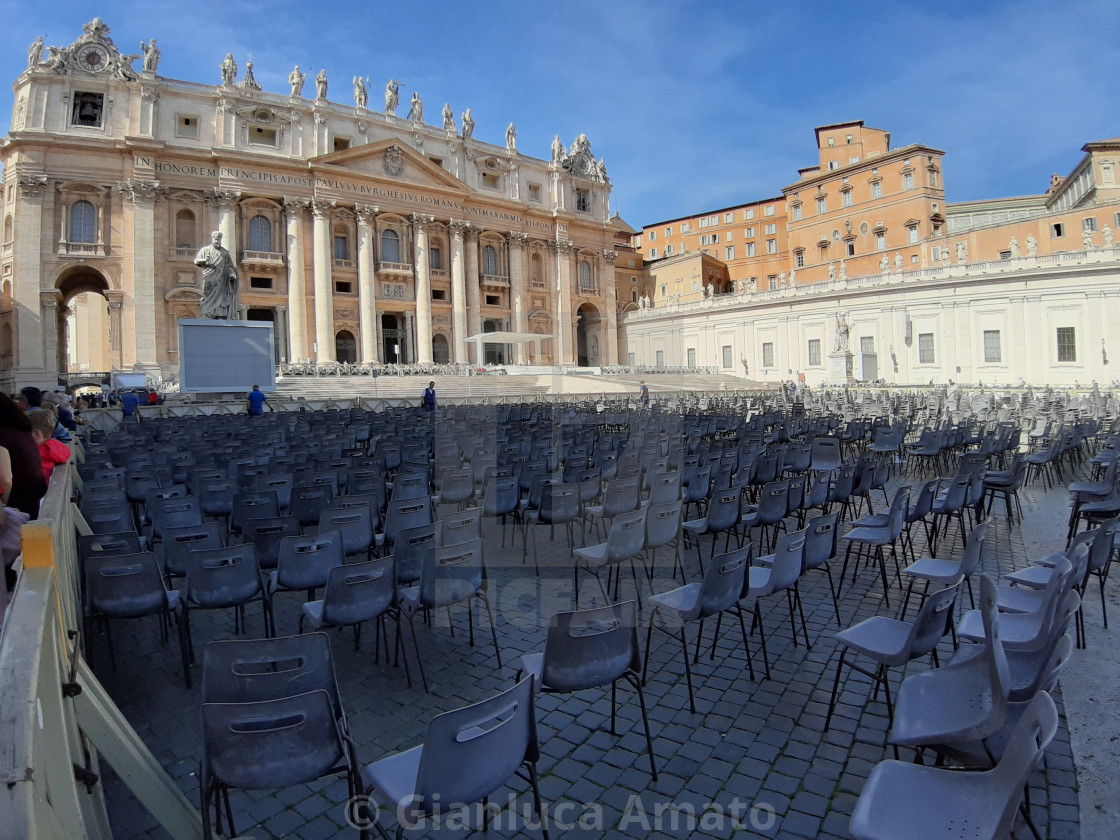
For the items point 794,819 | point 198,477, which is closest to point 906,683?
point 794,819

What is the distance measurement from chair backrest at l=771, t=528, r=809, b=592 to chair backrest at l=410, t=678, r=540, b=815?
2.49m

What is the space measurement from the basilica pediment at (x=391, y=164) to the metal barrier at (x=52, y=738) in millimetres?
44609

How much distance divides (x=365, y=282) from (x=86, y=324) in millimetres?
24954

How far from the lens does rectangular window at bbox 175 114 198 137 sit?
38250 millimetres

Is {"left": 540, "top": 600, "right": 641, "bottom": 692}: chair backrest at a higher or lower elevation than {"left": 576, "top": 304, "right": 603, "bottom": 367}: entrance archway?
lower

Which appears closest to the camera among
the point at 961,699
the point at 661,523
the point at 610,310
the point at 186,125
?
the point at 961,699

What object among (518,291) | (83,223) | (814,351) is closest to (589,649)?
(814,351)

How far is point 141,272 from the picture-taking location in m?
36.0

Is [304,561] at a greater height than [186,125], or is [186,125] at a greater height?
[186,125]

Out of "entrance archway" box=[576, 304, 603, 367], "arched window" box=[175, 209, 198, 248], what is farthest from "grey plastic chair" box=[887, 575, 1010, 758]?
"entrance archway" box=[576, 304, 603, 367]

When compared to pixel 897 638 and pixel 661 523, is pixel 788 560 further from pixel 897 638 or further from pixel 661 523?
pixel 661 523

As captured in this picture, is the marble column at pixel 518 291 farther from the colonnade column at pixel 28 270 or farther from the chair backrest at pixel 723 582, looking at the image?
the chair backrest at pixel 723 582

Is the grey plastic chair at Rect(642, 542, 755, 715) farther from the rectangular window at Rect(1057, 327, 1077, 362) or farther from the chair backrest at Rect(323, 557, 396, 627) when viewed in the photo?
the rectangular window at Rect(1057, 327, 1077, 362)

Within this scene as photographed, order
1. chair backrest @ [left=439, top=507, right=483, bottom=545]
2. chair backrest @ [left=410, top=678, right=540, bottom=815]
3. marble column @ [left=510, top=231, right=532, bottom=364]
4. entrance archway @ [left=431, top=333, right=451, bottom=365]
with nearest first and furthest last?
chair backrest @ [left=410, top=678, right=540, bottom=815], chair backrest @ [left=439, top=507, right=483, bottom=545], entrance archway @ [left=431, top=333, right=451, bottom=365], marble column @ [left=510, top=231, right=532, bottom=364]
